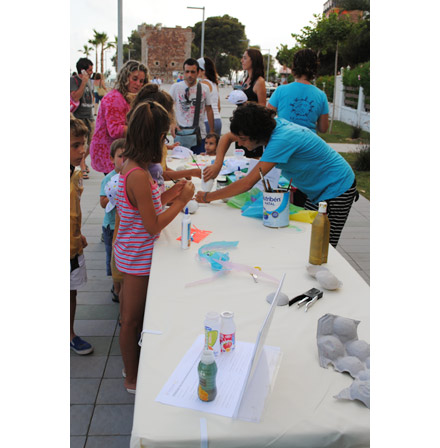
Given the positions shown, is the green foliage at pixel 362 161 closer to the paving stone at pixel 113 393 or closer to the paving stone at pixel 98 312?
the paving stone at pixel 98 312

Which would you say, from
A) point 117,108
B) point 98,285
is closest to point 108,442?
point 98,285

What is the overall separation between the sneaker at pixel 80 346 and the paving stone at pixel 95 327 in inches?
7.5

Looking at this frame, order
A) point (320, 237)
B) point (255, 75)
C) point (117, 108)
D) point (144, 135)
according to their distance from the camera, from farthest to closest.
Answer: point (255, 75)
point (117, 108)
point (144, 135)
point (320, 237)

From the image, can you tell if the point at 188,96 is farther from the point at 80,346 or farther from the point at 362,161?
the point at 362,161

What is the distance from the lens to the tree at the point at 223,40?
6556 centimetres

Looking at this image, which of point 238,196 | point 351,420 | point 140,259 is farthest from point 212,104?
point 351,420

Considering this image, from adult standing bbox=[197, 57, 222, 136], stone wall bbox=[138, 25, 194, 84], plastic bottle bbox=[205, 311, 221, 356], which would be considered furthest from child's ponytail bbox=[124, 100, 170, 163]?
stone wall bbox=[138, 25, 194, 84]

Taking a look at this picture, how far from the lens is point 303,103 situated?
3883 millimetres

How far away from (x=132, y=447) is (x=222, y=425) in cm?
21

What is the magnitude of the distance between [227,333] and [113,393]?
1.25 metres

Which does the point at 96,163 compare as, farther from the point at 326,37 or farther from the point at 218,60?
the point at 218,60

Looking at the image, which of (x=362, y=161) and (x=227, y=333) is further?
(x=362, y=161)

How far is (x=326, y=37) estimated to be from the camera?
12000 millimetres

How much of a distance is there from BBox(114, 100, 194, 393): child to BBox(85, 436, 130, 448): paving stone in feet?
1.06
